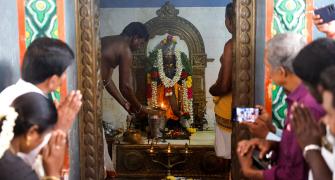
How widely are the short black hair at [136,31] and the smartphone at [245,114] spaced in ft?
6.82

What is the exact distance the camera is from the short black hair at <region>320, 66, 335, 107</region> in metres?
1.29

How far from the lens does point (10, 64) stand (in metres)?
2.34

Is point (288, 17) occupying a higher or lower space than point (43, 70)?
higher

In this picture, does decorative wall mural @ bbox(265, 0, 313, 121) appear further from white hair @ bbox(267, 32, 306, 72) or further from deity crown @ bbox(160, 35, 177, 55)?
deity crown @ bbox(160, 35, 177, 55)

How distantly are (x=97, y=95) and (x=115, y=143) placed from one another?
5.26 feet

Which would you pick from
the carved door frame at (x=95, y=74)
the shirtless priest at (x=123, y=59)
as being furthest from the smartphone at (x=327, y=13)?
the shirtless priest at (x=123, y=59)

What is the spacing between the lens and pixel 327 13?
2045 millimetres

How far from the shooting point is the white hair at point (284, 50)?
5.84 feet

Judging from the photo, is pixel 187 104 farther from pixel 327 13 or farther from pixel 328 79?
pixel 328 79

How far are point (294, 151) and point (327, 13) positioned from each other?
2.38ft

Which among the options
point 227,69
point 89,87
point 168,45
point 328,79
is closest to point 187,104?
point 168,45

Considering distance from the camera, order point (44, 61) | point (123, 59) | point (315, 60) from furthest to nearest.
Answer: point (123, 59) → point (44, 61) → point (315, 60)

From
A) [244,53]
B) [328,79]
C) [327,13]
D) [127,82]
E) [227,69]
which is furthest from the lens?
[127,82]

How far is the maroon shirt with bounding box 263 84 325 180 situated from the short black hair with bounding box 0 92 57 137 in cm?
86
